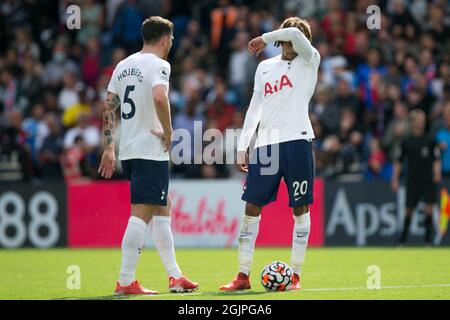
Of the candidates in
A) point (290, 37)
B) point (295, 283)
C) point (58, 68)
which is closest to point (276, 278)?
point (295, 283)

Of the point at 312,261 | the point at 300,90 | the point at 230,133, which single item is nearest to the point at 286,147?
the point at 300,90

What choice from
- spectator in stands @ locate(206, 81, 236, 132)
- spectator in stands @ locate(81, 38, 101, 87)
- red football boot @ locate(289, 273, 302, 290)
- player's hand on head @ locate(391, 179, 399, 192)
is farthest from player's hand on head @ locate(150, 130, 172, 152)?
spectator in stands @ locate(81, 38, 101, 87)

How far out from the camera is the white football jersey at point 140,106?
10.0m

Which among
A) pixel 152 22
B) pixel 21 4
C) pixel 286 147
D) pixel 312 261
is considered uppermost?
pixel 21 4

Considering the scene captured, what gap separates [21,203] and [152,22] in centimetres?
1055

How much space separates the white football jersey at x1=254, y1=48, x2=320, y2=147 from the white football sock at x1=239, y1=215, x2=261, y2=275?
786 millimetres

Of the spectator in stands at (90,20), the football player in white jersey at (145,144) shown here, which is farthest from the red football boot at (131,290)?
the spectator in stands at (90,20)

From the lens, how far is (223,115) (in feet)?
68.2

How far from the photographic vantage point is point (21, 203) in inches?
786

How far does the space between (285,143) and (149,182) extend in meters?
1.45

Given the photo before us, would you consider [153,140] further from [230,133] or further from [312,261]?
[230,133]

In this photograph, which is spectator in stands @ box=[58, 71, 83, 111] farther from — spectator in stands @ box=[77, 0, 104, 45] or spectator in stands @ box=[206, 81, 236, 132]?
spectator in stands @ box=[206, 81, 236, 132]

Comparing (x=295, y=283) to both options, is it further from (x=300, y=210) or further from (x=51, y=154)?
(x=51, y=154)

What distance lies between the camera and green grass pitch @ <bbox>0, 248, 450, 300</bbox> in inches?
389
